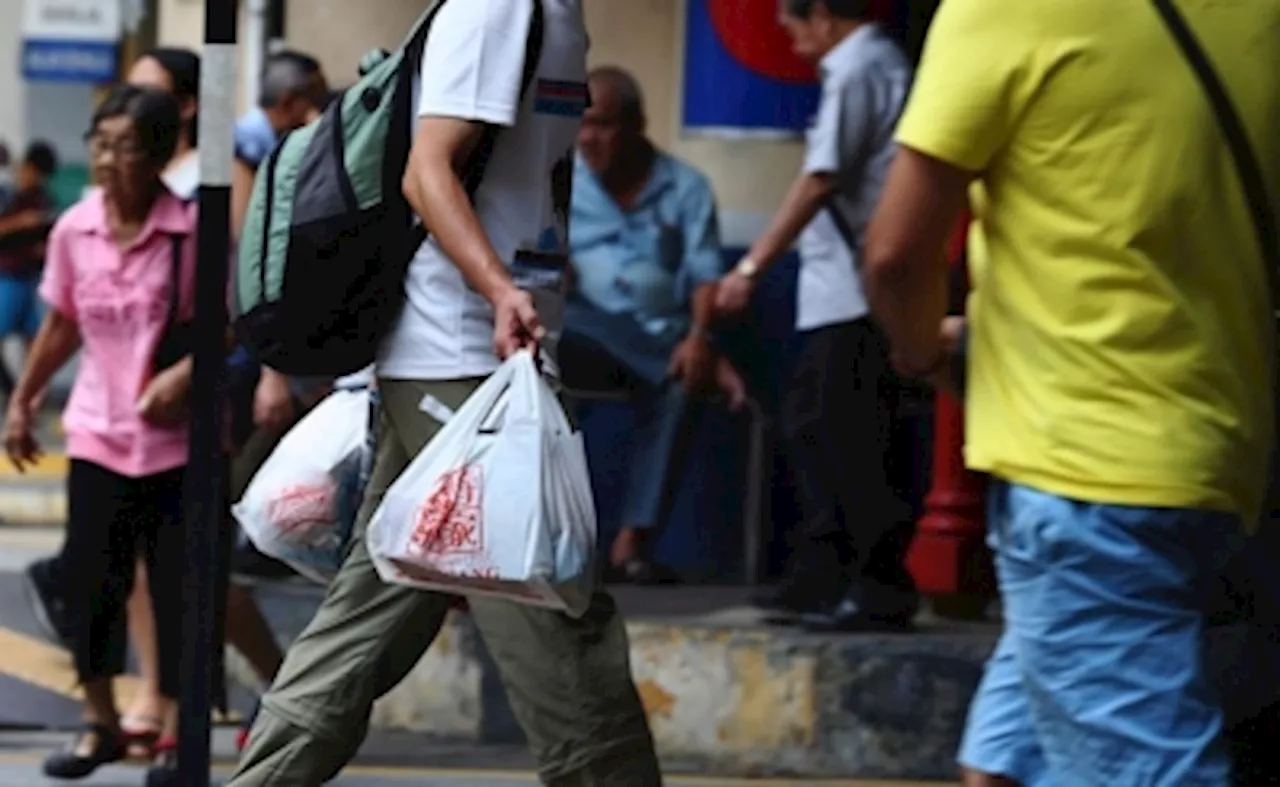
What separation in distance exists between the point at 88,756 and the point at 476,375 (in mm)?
2299

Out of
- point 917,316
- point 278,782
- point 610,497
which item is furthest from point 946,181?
point 610,497

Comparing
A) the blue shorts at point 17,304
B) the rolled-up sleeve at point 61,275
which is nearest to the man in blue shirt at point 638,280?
the rolled-up sleeve at point 61,275

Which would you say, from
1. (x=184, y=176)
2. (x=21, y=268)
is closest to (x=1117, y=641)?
(x=184, y=176)

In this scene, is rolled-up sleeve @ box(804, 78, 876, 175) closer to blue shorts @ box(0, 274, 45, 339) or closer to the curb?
the curb

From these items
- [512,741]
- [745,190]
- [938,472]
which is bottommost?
[512,741]

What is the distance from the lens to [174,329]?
6938 mm

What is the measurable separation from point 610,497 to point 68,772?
2.35 m

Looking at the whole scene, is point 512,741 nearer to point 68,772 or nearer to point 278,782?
point 68,772

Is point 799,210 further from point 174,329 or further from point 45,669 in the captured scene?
point 45,669

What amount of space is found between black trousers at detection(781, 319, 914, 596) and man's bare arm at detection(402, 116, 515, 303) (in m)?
2.65

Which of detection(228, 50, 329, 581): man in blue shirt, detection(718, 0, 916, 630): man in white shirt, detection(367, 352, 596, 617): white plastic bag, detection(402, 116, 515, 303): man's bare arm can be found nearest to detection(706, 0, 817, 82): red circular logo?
detection(718, 0, 916, 630): man in white shirt

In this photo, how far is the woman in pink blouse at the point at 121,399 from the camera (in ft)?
22.6

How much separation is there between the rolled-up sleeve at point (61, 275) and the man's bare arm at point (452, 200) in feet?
7.36

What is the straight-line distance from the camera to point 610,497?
8859 mm
